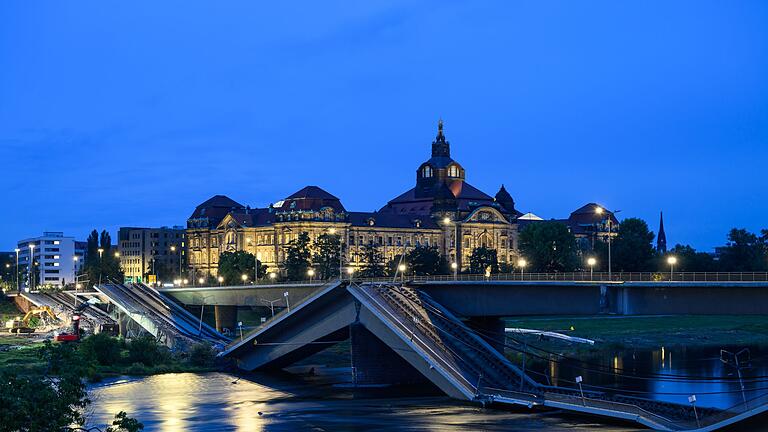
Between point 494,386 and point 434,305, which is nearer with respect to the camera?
point 494,386

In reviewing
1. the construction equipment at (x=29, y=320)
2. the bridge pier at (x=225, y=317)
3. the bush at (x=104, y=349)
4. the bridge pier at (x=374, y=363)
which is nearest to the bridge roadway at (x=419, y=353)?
the bridge pier at (x=374, y=363)

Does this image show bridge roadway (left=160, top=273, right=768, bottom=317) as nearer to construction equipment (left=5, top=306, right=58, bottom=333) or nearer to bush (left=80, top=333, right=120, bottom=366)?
bush (left=80, top=333, right=120, bottom=366)

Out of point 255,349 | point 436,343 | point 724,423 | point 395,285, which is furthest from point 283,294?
point 724,423

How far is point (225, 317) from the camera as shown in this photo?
152375 mm

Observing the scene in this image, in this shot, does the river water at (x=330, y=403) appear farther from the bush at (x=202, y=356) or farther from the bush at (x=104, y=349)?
the bush at (x=104, y=349)

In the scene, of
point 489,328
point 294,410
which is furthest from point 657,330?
point 294,410

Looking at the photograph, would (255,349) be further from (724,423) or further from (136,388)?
(724,423)

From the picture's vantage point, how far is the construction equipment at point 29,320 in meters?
153

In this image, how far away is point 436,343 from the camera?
84500 mm

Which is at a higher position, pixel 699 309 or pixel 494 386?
pixel 699 309

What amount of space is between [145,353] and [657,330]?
250ft

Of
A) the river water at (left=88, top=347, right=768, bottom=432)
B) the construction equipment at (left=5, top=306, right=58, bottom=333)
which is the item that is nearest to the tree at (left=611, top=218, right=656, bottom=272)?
the river water at (left=88, top=347, right=768, bottom=432)

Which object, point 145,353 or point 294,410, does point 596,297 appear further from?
point 145,353

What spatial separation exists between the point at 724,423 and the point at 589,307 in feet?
59.4
